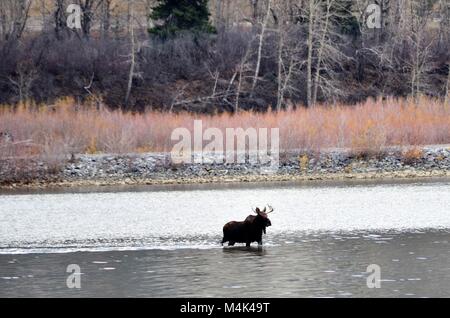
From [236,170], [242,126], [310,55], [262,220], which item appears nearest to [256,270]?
[262,220]

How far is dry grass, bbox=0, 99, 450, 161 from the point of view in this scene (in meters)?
52.7

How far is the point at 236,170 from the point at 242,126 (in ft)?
12.2

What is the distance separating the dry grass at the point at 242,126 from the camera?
52656mm

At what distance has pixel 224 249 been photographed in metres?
26.4

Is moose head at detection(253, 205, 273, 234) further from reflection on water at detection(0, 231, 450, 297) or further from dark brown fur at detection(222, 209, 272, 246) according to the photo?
reflection on water at detection(0, 231, 450, 297)

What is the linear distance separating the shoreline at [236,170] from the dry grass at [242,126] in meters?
0.68

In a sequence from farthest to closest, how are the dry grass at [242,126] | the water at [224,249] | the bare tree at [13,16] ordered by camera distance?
the bare tree at [13,16] → the dry grass at [242,126] → the water at [224,249]

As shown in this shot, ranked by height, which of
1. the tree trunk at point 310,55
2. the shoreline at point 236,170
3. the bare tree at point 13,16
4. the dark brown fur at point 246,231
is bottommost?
the shoreline at point 236,170

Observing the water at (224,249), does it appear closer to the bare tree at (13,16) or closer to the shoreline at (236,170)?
the shoreline at (236,170)

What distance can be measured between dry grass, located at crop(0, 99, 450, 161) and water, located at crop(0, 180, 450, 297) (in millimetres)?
8755

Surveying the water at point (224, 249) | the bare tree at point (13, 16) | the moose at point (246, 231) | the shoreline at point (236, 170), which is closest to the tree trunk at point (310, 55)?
the shoreline at point (236, 170)

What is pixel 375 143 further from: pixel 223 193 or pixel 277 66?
pixel 277 66

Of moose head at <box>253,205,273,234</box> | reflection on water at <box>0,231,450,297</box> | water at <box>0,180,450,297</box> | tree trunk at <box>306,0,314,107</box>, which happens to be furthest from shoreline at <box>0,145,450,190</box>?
moose head at <box>253,205,273,234</box>
